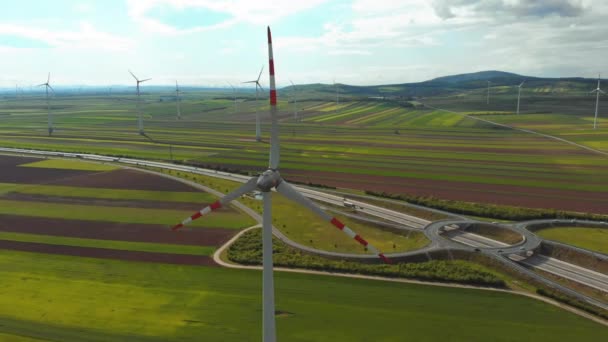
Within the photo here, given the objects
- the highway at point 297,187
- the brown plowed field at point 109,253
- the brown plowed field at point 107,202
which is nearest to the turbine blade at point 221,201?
the brown plowed field at point 109,253

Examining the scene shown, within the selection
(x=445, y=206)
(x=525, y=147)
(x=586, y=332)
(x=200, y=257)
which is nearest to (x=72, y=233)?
(x=200, y=257)

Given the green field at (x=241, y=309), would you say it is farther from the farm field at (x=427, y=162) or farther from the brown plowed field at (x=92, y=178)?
the farm field at (x=427, y=162)

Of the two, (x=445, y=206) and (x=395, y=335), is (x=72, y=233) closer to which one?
(x=395, y=335)

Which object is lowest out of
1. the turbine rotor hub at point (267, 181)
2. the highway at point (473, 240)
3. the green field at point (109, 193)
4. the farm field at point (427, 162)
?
the highway at point (473, 240)

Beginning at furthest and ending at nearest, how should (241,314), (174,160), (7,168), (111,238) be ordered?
(174,160)
(7,168)
(111,238)
(241,314)

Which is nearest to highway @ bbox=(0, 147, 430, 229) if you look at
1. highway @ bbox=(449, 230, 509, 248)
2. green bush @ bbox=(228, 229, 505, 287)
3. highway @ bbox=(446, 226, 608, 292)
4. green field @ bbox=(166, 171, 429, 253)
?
green field @ bbox=(166, 171, 429, 253)

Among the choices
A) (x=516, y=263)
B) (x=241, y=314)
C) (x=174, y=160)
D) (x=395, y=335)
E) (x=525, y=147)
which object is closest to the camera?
(x=395, y=335)

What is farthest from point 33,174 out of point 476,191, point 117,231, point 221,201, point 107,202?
point 476,191
